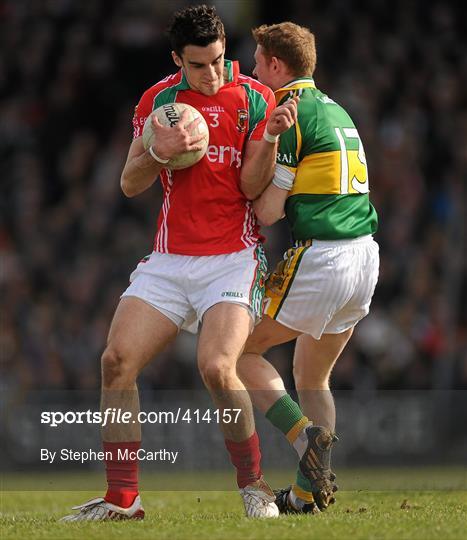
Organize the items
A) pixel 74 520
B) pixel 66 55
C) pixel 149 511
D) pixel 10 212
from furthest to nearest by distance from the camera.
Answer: pixel 66 55 < pixel 10 212 < pixel 149 511 < pixel 74 520

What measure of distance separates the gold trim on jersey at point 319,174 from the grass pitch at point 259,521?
1.73 meters

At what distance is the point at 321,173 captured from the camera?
689 centimetres

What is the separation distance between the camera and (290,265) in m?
6.99

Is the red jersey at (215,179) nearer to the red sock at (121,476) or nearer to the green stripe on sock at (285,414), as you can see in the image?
the green stripe on sock at (285,414)

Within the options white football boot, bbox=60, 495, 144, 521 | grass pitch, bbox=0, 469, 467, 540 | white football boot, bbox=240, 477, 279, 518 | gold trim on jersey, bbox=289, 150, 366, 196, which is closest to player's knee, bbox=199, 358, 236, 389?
white football boot, bbox=240, 477, 279, 518

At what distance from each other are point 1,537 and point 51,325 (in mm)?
8832

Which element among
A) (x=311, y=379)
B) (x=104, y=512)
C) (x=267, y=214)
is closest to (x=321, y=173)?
(x=267, y=214)

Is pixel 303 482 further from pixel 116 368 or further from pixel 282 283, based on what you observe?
pixel 116 368

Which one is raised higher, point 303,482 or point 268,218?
point 268,218

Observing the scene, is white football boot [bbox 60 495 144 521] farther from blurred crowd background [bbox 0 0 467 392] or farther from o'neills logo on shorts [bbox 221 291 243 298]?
blurred crowd background [bbox 0 0 467 392]

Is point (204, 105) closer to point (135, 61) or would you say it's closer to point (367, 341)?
point (367, 341)

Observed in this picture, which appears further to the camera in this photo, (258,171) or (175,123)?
(258,171)

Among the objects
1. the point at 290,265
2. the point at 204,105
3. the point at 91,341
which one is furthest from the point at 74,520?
the point at 91,341

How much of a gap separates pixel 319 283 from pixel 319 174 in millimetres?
588
